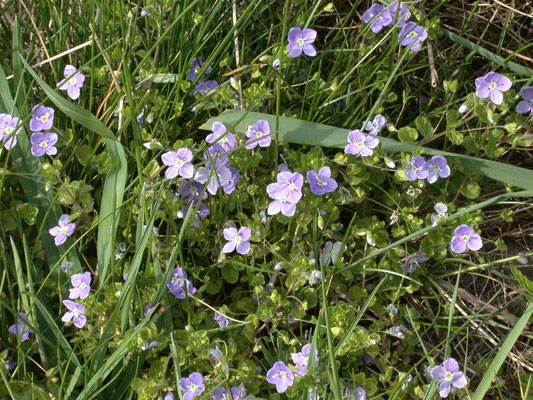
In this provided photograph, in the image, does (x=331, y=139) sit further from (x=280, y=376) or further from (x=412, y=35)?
(x=280, y=376)

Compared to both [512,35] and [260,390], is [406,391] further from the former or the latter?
[512,35]

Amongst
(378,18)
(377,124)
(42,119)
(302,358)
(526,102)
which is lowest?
(302,358)

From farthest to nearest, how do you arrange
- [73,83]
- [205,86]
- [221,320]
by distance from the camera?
[205,86] < [73,83] < [221,320]

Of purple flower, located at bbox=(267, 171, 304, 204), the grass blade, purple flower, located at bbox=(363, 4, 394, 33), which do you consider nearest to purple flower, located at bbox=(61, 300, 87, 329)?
purple flower, located at bbox=(267, 171, 304, 204)

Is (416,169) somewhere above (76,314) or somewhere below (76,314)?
above

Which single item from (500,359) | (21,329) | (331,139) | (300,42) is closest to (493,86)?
(331,139)

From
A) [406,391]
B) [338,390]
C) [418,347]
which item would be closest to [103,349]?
[338,390]
